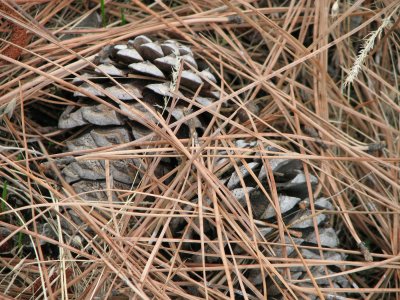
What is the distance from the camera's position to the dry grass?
1270 mm

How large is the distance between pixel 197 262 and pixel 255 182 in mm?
235

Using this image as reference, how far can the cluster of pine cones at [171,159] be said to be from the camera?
135cm

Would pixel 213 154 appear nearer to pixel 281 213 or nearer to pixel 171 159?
pixel 171 159

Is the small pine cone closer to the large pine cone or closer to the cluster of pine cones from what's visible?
the cluster of pine cones

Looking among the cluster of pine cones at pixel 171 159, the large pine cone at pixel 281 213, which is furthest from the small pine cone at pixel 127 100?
the large pine cone at pixel 281 213

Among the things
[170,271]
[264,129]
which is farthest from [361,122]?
[170,271]

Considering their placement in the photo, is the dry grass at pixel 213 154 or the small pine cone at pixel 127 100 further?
the small pine cone at pixel 127 100

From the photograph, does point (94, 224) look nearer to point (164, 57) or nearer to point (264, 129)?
point (164, 57)

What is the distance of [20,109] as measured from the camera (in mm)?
1517

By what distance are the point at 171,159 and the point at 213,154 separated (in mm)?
113

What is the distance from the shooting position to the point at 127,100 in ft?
4.67

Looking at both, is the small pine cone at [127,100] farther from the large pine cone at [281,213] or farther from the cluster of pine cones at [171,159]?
the large pine cone at [281,213]

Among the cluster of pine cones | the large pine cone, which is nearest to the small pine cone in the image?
the cluster of pine cones

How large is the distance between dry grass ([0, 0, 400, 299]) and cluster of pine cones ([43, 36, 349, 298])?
24 mm
